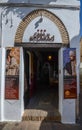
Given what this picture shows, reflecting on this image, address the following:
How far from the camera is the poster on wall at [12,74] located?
40.1ft

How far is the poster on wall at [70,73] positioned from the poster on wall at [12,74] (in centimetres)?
191

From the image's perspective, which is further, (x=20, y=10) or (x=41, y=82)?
(x=41, y=82)

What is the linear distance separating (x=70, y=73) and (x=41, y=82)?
35.8 ft

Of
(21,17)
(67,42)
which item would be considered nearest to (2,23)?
(21,17)

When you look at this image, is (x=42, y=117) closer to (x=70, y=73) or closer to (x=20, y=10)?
(x=70, y=73)

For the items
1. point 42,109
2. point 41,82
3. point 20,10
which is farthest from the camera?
point 41,82

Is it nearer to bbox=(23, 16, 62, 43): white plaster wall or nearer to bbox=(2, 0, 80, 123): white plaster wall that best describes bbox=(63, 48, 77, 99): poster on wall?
bbox=(2, 0, 80, 123): white plaster wall

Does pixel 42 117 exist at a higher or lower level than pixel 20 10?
lower

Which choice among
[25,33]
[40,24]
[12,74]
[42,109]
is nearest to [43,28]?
[40,24]

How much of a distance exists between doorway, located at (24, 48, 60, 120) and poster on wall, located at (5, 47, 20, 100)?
98 cm

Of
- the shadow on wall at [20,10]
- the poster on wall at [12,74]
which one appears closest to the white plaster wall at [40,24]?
the shadow on wall at [20,10]

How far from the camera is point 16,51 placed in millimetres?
12266

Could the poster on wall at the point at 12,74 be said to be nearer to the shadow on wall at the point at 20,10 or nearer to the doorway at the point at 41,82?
the doorway at the point at 41,82

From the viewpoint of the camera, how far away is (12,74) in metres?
12.3
